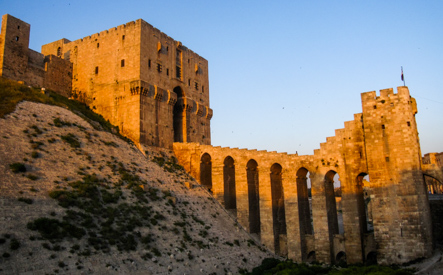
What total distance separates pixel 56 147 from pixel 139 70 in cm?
1453

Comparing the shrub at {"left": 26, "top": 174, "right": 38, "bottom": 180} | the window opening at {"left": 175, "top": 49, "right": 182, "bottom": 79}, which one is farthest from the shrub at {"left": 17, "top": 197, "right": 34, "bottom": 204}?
the window opening at {"left": 175, "top": 49, "right": 182, "bottom": 79}

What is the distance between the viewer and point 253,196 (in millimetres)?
36344

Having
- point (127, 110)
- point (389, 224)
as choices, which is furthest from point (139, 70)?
point (389, 224)

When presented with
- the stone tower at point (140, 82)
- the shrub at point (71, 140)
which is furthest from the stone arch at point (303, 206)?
the shrub at point (71, 140)

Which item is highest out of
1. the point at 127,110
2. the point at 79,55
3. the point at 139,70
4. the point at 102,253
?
the point at 79,55

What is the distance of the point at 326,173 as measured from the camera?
1243 inches

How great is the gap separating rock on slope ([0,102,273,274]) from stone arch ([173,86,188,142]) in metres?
8.96

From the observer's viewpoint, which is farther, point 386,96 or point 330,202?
point 330,202

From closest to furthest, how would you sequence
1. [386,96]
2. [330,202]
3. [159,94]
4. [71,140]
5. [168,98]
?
1. [71,140]
2. [386,96]
3. [330,202]
4. [159,94]
5. [168,98]

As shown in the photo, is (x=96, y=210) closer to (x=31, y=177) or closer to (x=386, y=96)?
(x=31, y=177)

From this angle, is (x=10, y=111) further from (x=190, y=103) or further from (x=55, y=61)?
(x=190, y=103)

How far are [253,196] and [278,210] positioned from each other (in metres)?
2.80

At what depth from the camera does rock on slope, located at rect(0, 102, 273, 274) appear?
705 inches

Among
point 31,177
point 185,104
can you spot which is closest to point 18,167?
point 31,177
